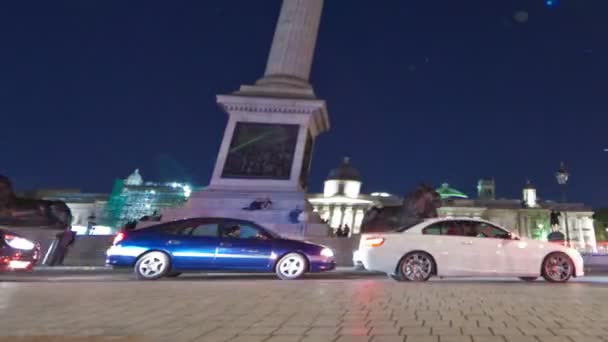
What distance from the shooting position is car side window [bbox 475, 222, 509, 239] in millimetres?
10031

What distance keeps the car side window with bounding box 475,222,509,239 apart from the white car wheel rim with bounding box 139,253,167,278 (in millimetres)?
6866

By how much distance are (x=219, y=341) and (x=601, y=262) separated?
68.4 ft

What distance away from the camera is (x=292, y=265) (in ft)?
33.8

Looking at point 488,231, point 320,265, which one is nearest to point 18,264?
point 320,265

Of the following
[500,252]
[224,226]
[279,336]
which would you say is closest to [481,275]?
[500,252]

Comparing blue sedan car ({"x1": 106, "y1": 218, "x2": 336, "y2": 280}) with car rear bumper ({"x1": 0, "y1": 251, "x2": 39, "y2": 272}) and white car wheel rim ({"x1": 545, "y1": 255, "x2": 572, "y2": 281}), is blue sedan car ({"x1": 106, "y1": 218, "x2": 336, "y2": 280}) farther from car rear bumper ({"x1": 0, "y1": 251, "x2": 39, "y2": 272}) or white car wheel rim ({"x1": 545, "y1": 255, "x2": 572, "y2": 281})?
white car wheel rim ({"x1": 545, "y1": 255, "x2": 572, "y2": 281})

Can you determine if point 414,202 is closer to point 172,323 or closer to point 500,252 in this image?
point 500,252

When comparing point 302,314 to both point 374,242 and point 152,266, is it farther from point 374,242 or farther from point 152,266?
point 152,266

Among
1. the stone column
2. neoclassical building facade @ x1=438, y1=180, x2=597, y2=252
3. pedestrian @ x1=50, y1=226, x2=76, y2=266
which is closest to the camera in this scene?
pedestrian @ x1=50, y1=226, x2=76, y2=266

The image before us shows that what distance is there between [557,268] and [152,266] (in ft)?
28.4

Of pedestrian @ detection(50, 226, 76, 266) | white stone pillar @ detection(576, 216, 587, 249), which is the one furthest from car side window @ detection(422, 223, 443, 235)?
white stone pillar @ detection(576, 216, 587, 249)

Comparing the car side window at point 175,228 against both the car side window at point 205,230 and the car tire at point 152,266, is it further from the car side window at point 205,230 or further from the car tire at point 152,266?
the car tire at point 152,266

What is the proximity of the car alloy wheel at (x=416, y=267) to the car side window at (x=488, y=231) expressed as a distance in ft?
4.47

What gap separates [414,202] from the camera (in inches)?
668
